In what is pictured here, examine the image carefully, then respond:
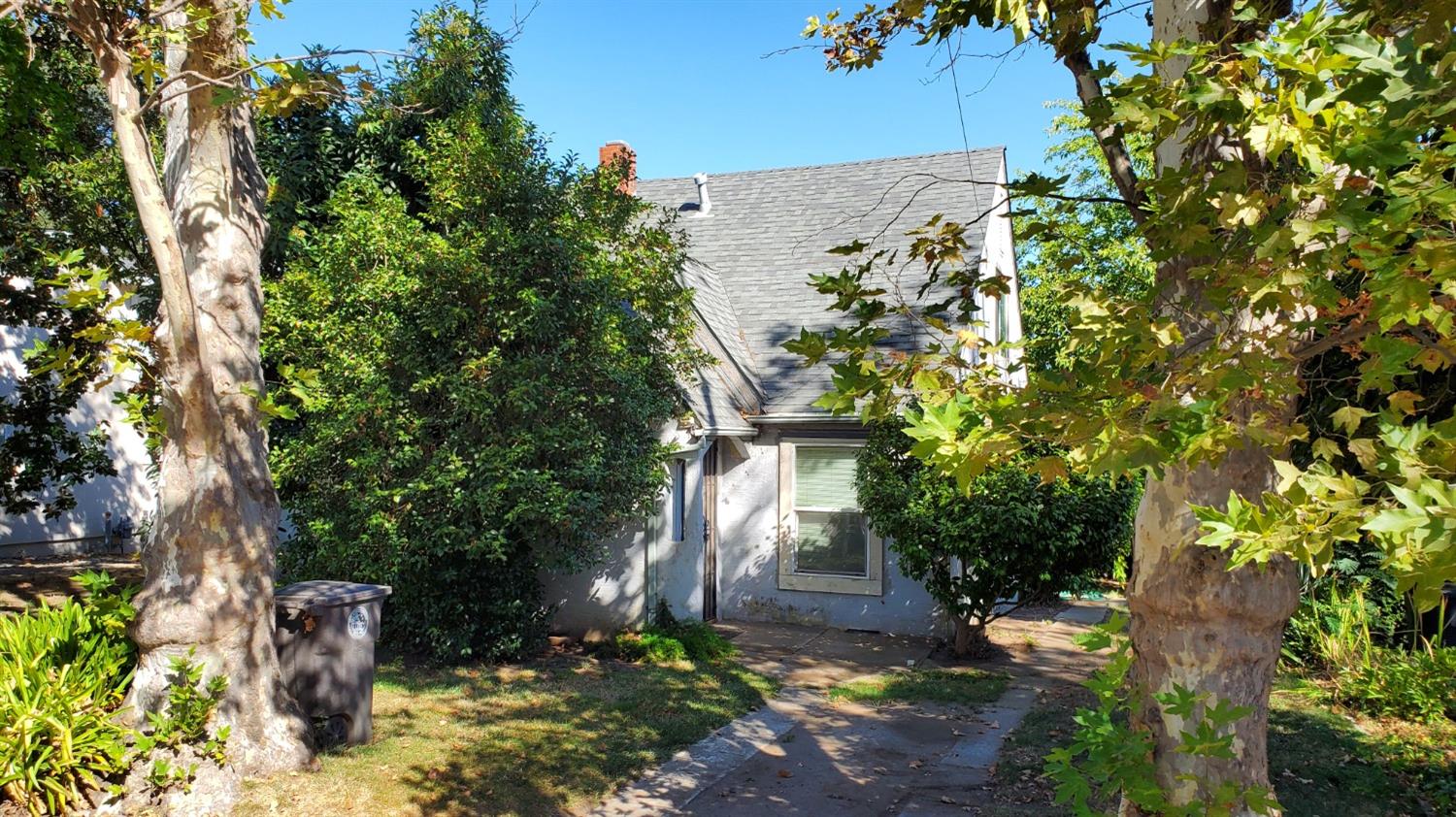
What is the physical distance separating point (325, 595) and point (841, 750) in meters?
4.18

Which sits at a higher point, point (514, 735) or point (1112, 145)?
point (1112, 145)

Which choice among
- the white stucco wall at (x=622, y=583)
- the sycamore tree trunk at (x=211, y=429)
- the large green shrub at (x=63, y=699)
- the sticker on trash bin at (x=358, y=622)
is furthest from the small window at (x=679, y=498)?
the large green shrub at (x=63, y=699)

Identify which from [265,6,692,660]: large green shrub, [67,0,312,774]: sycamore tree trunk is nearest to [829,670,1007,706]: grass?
[265,6,692,660]: large green shrub

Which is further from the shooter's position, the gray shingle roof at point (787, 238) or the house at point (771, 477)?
the gray shingle roof at point (787, 238)

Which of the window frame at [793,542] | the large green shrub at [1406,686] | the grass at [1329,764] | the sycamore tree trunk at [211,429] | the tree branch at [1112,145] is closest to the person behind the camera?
the tree branch at [1112,145]

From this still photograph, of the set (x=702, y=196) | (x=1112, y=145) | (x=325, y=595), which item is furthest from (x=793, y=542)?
(x=1112, y=145)

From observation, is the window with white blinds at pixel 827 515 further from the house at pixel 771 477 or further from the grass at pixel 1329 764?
the grass at pixel 1329 764

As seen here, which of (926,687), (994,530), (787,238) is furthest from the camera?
(787,238)

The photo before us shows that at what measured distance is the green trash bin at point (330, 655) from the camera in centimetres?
697

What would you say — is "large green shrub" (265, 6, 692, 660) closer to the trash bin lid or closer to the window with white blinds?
the trash bin lid

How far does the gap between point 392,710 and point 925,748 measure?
14.5 ft

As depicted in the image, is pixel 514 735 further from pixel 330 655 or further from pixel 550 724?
pixel 330 655

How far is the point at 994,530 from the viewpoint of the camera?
1017cm

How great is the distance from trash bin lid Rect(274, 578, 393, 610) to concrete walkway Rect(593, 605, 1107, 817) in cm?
239
